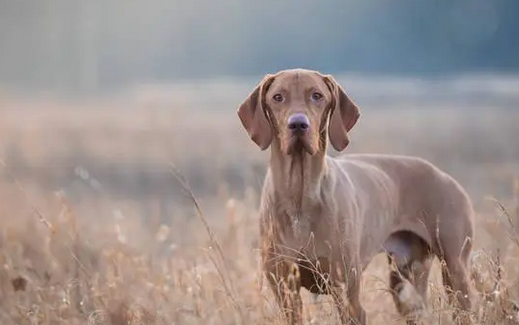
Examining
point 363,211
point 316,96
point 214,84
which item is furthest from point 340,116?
point 214,84

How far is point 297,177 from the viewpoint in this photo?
21.0ft

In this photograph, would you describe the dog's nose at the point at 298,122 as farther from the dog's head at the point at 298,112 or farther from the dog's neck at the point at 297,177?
the dog's neck at the point at 297,177

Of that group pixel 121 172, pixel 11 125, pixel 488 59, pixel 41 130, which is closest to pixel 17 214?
pixel 121 172

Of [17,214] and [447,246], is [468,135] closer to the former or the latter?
[17,214]

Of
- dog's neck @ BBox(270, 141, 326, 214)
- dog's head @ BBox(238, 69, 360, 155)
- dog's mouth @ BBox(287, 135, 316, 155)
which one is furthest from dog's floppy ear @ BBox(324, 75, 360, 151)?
dog's mouth @ BBox(287, 135, 316, 155)

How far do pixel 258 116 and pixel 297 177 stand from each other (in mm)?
390

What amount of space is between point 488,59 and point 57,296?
16483mm

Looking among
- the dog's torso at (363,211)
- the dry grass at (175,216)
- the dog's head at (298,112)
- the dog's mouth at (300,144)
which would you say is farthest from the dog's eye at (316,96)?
the dry grass at (175,216)

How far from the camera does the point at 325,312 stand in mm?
5930

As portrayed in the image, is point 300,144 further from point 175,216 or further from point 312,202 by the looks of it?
point 175,216

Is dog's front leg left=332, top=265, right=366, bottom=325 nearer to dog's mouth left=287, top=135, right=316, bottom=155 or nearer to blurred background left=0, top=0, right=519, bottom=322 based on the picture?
dog's mouth left=287, top=135, right=316, bottom=155

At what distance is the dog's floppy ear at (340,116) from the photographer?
636cm

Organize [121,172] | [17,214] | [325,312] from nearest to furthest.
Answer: [325,312] → [17,214] → [121,172]

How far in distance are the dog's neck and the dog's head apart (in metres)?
0.09
